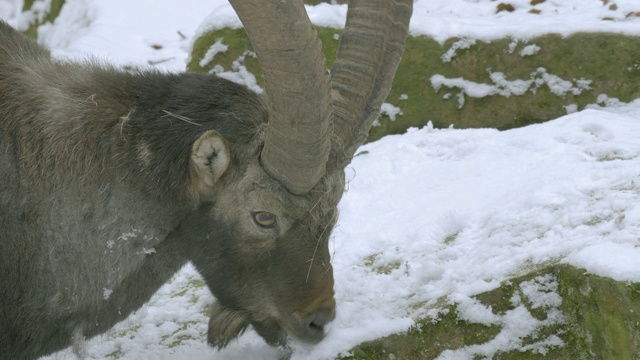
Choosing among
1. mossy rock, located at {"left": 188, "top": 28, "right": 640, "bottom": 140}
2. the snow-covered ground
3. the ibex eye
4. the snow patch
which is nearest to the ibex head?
the ibex eye

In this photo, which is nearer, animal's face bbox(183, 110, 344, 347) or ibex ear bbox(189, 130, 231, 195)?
ibex ear bbox(189, 130, 231, 195)

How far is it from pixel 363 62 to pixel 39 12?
13721 millimetres

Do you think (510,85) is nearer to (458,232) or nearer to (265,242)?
(458,232)

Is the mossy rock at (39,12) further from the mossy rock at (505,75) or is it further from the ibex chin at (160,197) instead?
the ibex chin at (160,197)

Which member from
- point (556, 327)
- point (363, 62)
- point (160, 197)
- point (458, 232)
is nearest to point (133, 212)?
point (160, 197)

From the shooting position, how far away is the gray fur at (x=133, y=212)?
484 cm

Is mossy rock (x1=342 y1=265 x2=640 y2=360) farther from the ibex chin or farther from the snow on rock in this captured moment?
the snow on rock

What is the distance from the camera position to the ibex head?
4.61 meters

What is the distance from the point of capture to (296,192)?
479 cm

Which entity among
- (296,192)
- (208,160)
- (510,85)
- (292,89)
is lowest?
(510,85)

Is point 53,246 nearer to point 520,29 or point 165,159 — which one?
point 165,159

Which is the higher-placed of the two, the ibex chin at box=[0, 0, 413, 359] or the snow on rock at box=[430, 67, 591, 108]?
the ibex chin at box=[0, 0, 413, 359]

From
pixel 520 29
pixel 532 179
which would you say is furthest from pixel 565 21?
pixel 532 179

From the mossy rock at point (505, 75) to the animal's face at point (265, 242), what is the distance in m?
5.24
